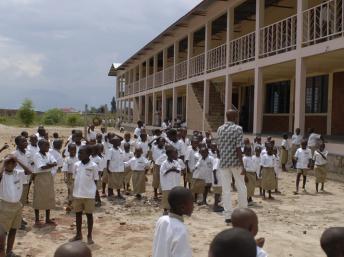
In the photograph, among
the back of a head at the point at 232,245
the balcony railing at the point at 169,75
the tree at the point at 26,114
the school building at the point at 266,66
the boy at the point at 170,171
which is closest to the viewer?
the back of a head at the point at 232,245

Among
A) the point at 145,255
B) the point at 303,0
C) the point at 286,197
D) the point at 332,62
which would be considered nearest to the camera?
the point at 145,255

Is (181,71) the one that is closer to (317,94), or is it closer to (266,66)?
(317,94)

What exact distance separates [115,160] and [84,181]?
3360mm

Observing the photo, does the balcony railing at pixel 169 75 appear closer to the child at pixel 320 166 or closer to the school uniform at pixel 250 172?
the child at pixel 320 166

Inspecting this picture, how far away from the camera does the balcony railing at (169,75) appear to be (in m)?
28.5

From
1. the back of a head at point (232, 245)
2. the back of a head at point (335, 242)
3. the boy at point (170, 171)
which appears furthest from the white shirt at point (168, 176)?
the back of a head at point (232, 245)

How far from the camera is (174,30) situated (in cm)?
2542

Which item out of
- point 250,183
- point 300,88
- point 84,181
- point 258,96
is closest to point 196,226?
point 84,181

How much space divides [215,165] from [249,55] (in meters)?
10.1

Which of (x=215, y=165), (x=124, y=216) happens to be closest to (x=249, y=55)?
(x=215, y=165)

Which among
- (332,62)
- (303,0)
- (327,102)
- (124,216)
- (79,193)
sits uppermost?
(303,0)

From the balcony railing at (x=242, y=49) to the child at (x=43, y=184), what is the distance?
10.7m

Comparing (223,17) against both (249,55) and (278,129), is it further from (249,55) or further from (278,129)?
(278,129)

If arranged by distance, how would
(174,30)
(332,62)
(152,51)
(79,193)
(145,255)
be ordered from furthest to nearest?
(152,51)
(174,30)
(332,62)
(79,193)
(145,255)
